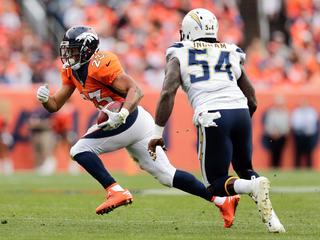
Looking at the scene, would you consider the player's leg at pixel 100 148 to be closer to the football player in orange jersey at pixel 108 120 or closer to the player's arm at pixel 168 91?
the football player in orange jersey at pixel 108 120

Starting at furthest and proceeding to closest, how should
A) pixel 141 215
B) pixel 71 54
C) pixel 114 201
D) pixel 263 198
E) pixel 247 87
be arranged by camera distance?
pixel 141 215, pixel 71 54, pixel 114 201, pixel 247 87, pixel 263 198

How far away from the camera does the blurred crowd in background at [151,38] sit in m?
18.8

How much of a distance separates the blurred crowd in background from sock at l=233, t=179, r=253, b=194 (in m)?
11.7

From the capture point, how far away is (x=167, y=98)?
702 cm

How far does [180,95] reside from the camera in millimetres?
18578

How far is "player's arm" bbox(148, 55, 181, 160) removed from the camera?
7027mm

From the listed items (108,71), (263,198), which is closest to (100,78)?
(108,71)

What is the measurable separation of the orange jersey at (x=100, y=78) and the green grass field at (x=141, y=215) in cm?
100

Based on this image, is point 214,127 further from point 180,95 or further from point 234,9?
point 234,9

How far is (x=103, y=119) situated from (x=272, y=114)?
10.9m

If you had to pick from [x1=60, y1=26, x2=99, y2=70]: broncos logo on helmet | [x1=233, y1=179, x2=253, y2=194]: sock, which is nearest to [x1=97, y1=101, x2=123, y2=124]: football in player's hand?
[x1=60, y1=26, x2=99, y2=70]: broncos logo on helmet

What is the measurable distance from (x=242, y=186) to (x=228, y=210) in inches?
27.6

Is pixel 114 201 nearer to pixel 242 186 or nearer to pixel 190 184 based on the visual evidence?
pixel 190 184

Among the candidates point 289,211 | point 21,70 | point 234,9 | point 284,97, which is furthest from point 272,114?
point 289,211
